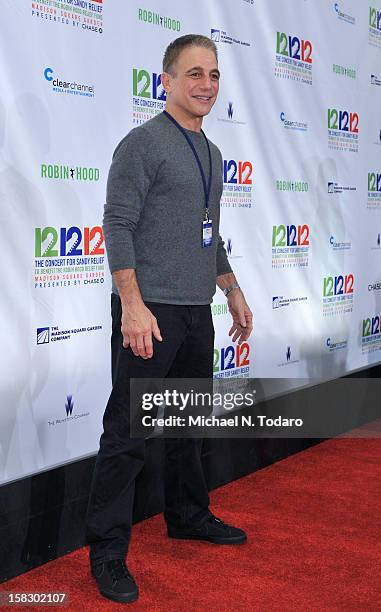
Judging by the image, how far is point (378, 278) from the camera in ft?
16.5

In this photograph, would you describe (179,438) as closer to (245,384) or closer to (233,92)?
(245,384)

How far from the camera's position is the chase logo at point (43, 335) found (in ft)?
9.07

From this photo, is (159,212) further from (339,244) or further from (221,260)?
(339,244)

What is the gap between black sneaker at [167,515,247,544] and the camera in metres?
2.93

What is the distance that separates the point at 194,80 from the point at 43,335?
94 cm

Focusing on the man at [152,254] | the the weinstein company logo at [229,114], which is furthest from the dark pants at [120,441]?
the the weinstein company logo at [229,114]

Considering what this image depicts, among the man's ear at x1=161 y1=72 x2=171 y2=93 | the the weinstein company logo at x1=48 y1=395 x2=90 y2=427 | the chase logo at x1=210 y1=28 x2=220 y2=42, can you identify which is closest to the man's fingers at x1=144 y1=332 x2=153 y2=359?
the the weinstein company logo at x1=48 y1=395 x2=90 y2=427

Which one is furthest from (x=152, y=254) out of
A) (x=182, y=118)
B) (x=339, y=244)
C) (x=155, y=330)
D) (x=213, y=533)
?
(x=339, y=244)

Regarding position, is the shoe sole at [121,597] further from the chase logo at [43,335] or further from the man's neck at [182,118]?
the man's neck at [182,118]

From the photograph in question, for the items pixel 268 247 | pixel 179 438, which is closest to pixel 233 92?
pixel 268 247

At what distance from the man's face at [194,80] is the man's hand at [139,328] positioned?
1.97 ft

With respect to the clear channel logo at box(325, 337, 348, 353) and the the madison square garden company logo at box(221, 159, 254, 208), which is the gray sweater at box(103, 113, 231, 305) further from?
the clear channel logo at box(325, 337, 348, 353)

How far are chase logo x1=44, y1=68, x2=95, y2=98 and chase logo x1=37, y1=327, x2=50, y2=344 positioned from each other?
761mm

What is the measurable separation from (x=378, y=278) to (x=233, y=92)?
6.01 ft
